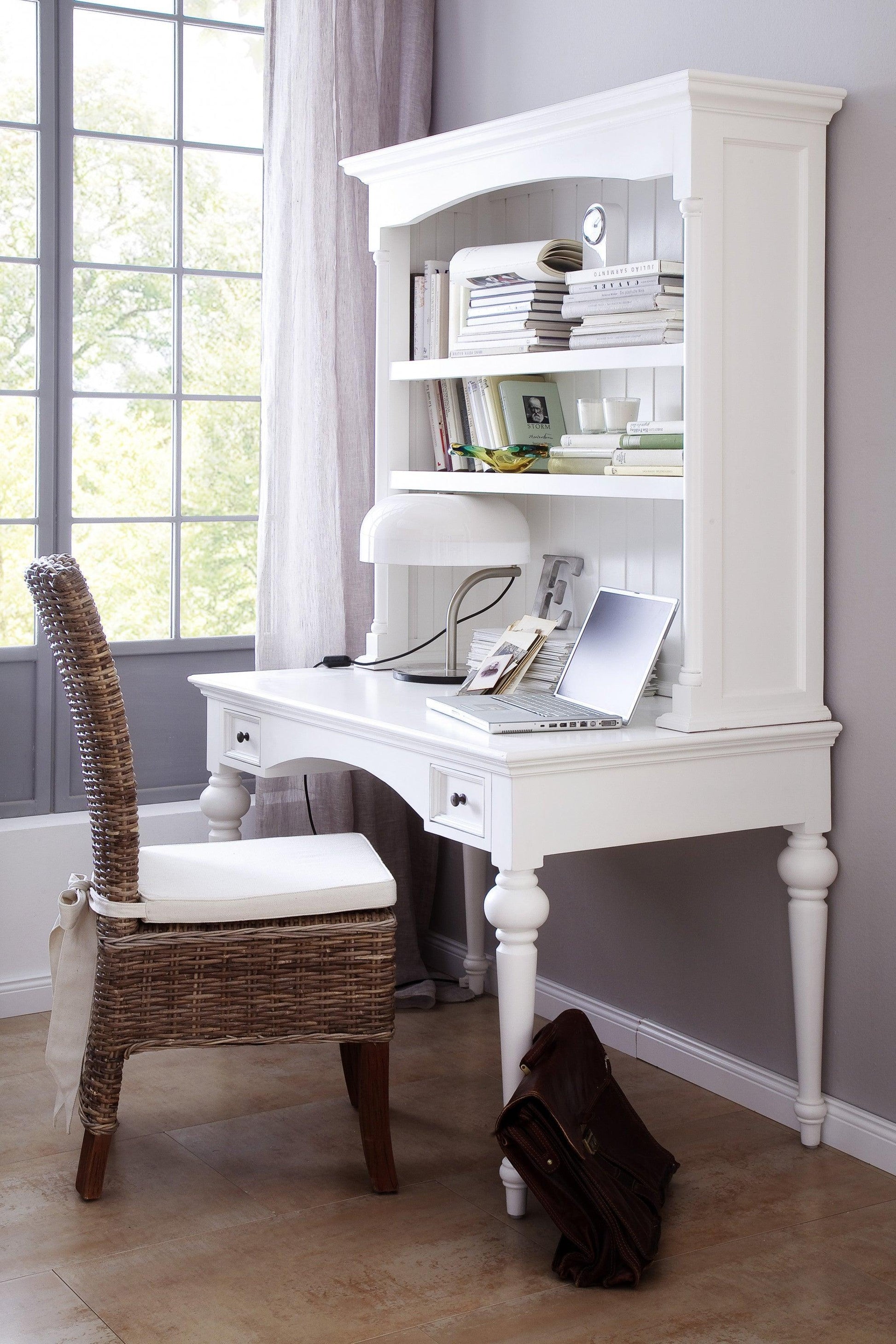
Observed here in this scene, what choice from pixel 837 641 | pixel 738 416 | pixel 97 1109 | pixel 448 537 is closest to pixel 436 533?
pixel 448 537

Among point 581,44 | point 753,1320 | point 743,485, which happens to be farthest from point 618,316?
point 753,1320

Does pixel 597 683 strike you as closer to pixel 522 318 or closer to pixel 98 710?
pixel 522 318

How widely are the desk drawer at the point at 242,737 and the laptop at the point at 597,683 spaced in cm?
44

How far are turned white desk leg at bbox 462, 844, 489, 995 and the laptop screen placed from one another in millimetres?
838

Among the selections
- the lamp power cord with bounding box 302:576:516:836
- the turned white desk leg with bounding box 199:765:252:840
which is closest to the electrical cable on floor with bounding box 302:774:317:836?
the lamp power cord with bounding box 302:576:516:836

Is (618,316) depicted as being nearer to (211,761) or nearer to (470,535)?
(470,535)

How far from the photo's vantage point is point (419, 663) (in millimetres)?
3182

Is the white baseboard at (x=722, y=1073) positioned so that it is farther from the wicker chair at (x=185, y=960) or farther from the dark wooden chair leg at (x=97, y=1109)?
the dark wooden chair leg at (x=97, y=1109)

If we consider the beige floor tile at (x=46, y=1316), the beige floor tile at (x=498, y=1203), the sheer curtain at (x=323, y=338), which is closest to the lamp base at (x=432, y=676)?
the sheer curtain at (x=323, y=338)

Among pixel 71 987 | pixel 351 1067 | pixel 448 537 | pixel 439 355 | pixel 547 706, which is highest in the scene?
pixel 439 355

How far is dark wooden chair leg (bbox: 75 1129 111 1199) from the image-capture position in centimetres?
235

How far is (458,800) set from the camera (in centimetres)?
234

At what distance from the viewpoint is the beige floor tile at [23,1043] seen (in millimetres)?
2936

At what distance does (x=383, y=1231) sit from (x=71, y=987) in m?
0.62
